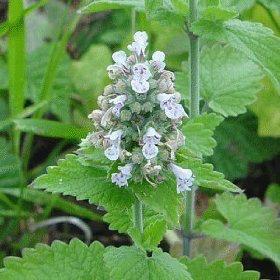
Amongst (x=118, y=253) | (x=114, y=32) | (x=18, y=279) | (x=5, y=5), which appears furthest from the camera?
(x=5, y=5)

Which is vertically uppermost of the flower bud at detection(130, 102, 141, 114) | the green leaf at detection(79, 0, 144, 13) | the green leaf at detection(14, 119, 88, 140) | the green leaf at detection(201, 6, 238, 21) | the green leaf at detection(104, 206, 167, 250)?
the green leaf at detection(79, 0, 144, 13)

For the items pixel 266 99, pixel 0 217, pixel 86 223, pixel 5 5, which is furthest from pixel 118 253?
pixel 5 5

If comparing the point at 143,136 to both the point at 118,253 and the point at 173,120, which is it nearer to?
the point at 173,120

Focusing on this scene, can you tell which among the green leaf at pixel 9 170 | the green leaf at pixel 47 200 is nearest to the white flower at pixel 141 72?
the green leaf at pixel 47 200

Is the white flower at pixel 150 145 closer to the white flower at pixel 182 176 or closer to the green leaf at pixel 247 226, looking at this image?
the white flower at pixel 182 176

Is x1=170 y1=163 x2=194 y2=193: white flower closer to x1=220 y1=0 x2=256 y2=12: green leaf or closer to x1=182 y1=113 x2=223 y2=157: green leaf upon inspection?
x1=182 y1=113 x2=223 y2=157: green leaf

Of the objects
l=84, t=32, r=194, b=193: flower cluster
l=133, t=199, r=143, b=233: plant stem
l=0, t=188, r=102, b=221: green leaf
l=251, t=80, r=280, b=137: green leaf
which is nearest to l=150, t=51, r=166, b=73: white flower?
Result: l=84, t=32, r=194, b=193: flower cluster

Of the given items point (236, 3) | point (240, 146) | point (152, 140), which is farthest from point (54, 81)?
point (152, 140)
